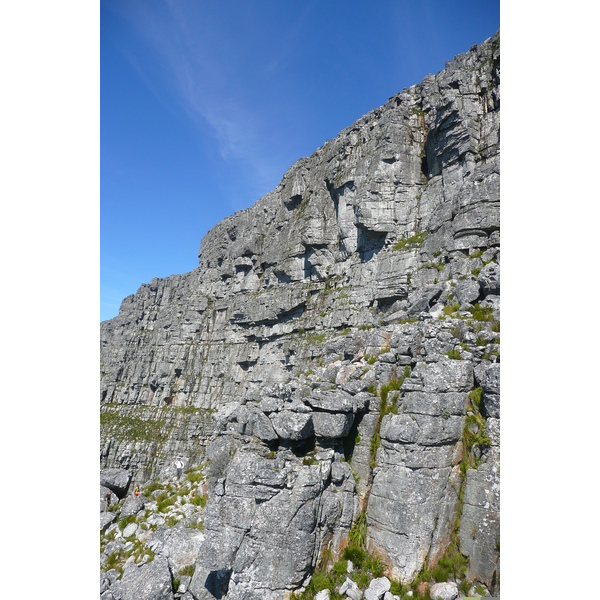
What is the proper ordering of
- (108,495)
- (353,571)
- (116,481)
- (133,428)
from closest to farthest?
(353,571) → (108,495) → (116,481) → (133,428)

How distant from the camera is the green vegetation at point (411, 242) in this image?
34.4 m

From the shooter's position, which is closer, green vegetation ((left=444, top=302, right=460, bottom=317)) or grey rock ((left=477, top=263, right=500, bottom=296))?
grey rock ((left=477, top=263, right=500, bottom=296))

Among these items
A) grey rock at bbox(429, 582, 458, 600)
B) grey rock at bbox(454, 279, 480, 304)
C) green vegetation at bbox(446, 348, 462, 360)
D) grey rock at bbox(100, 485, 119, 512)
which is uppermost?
grey rock at bbox(454, 279, 480, 304)

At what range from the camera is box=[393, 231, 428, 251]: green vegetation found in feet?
113

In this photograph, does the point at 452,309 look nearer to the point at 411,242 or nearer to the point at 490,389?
the point at 490,389

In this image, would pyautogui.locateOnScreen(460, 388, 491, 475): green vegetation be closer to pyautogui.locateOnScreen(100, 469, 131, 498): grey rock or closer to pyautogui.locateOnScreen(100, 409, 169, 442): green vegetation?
pyautogui.locateOnScreen(100, 469, 131, 498): grey rock

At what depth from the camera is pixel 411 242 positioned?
3531 centimetres

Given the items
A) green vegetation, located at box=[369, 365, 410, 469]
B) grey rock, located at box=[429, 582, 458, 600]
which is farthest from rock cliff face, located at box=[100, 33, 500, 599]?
grey rock, located at box=[429, 582, 458, 600]

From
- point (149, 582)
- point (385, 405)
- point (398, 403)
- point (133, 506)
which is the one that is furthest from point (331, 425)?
point (133, 506)

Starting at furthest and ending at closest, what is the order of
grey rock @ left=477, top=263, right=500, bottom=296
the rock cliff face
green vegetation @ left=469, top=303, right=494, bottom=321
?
grey rock @ left=477, top=263, right=500, bottom=296
green vegetation @ left=469, top=303, right=494, bottom=321
the rock cliff face

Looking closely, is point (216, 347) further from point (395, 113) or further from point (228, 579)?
point (228, 579)
